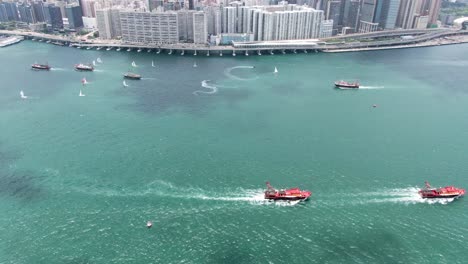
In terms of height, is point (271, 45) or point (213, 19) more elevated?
point (213, 19)

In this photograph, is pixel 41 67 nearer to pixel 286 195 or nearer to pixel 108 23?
pixel 108 23

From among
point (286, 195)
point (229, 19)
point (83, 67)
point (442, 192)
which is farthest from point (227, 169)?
point (229, 19)

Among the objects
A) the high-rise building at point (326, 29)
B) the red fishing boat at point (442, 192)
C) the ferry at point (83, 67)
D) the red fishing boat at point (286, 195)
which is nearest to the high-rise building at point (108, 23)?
the ferry at point (83, 67)

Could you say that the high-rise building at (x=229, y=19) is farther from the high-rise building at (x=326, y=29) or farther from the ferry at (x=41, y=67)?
the ferry at (x=41, y=67)

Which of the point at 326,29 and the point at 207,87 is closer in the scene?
the point at 207,87

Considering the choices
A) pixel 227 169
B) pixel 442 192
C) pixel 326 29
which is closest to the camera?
pixel 442 192

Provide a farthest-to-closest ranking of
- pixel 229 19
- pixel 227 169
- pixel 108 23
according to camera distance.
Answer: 1. pixel 108 23
2. pixel 229 19
3. pixel 227 169

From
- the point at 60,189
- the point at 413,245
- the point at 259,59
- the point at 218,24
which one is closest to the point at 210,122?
the point at 60,189
